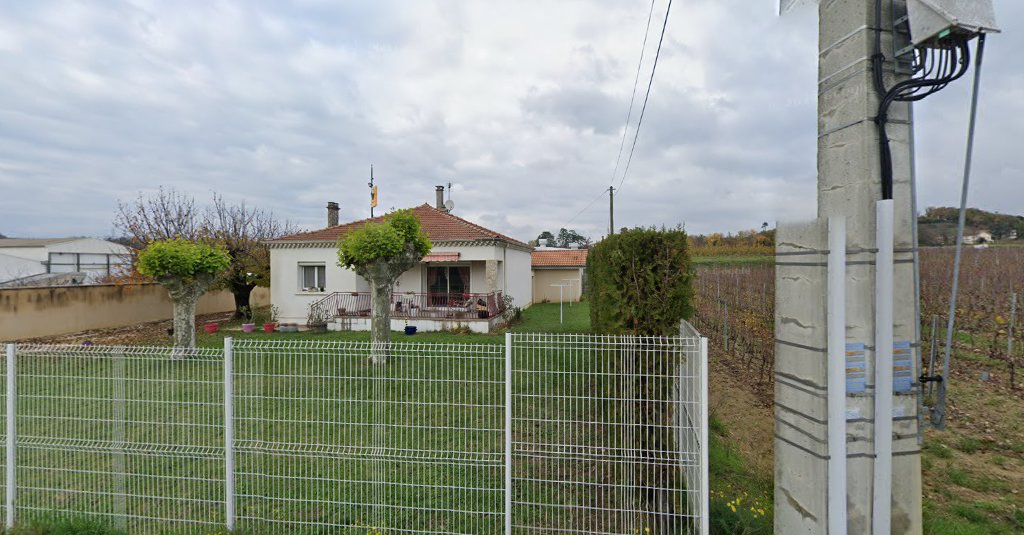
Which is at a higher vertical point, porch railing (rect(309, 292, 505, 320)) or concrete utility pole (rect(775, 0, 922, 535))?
concrete utility pole (rect(775, 0, 922, 535))

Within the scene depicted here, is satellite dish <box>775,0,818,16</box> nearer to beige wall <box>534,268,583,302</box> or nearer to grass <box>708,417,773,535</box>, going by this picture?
grass <box>708,417,773,535</box>

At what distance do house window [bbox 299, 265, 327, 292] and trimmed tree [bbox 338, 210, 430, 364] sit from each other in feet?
27.1

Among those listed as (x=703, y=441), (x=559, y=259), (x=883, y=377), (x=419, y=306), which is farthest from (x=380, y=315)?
Answer: (x=559, y=259)

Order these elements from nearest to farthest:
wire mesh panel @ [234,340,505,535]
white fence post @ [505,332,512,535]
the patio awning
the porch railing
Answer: white fence post @ [505,332,512,535] → wire mesh panel @ [234,340,505,535] → the porch railing → the patio awning

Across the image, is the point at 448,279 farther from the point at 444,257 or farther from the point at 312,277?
the point at 312,277

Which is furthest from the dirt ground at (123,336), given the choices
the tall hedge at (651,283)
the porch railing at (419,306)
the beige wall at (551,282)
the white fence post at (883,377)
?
the beige wall at (551,282)

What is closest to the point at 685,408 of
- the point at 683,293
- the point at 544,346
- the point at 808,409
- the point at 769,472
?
the point at 683,293

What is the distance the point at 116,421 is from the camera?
143 inches

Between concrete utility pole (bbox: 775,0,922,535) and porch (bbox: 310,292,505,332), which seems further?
porch (bbox: 310,292,505,332)

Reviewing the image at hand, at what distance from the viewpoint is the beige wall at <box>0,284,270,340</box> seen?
42.5 ft

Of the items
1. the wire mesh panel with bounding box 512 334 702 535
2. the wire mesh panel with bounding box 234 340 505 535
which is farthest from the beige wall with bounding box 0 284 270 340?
the wire mesh panel with bounding box 512 334 702 535

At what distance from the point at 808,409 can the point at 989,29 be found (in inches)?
65.1

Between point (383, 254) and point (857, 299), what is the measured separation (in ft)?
28.4

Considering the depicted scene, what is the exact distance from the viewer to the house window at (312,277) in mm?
17516
